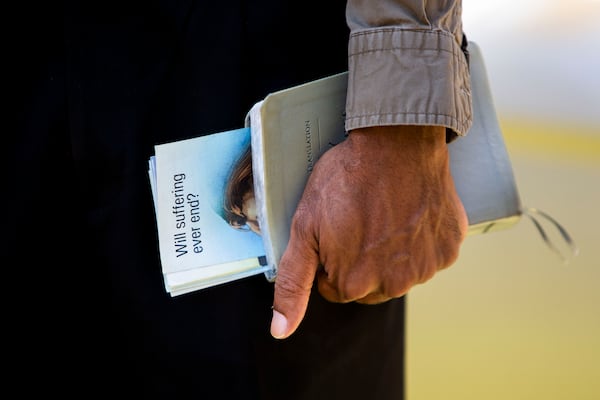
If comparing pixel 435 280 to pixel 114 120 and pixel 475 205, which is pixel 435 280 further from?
pixel 114 120

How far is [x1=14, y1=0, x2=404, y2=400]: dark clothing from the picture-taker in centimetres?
56

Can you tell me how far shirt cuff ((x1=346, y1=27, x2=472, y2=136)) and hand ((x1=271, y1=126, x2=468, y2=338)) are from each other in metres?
0.02

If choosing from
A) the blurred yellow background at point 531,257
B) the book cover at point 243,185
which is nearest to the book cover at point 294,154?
the book cover at point 243,185

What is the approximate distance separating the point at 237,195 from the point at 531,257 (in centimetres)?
65

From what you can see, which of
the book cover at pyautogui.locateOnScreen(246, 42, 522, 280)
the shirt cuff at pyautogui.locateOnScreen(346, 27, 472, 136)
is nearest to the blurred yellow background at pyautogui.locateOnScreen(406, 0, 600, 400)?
the book cover at pyautogui.locateOnScreen(246, 42, 522, 280)

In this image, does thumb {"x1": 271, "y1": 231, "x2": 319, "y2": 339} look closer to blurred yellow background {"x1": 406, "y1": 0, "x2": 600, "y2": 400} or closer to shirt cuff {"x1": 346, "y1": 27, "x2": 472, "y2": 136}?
shirt cuff {"x1": 346, "y1": 27, "x2": 472, "y2": 136}

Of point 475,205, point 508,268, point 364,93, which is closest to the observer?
point 364,93

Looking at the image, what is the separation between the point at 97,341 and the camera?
0.65 meters

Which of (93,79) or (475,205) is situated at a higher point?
A: (93,79)

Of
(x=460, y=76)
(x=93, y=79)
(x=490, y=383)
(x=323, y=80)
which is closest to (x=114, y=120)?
(x=93, y=79)

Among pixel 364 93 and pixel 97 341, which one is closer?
pixel 364 93

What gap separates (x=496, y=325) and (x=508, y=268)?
0.11 metres

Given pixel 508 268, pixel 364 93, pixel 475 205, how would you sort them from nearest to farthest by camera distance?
1. pixel 364 93
2. pixel 475 205
3. pixel 508 268

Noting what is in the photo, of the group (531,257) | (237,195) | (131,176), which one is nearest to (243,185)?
(237,195)
